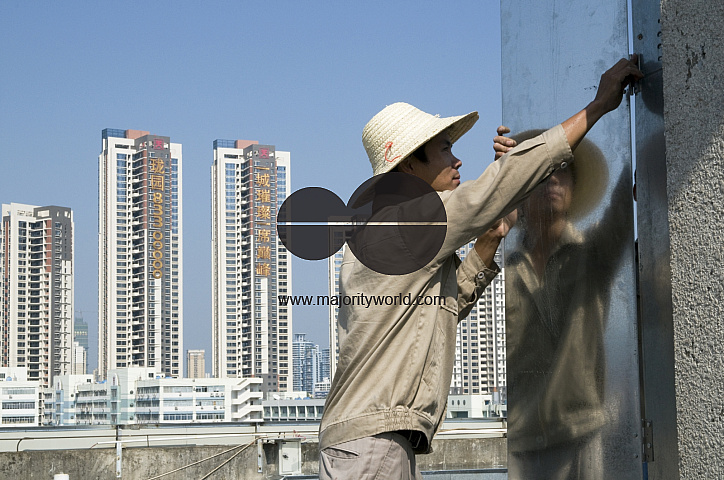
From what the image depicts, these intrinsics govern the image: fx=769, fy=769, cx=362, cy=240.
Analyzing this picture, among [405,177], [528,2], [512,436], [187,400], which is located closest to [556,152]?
[405,177]

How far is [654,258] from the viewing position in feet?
4.70

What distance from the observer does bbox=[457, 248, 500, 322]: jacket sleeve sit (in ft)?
5.40

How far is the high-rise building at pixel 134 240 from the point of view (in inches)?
2014

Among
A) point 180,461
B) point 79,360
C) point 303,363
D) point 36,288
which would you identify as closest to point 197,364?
point 79,360

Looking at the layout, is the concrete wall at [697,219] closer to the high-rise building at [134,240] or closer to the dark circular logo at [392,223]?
the dark circular logo at [392,223]

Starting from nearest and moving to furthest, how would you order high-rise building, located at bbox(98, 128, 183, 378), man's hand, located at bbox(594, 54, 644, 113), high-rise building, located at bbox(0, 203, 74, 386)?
man's hand, located at bbox(594, 54, 644, 113) < high-rise building, located at bbox(98, 128, 183, 378) < high-rise building, located at bbox(0, 203, 74, 386)

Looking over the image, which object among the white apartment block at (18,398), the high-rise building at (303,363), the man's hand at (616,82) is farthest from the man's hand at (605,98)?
the white apartment block at (18,398)

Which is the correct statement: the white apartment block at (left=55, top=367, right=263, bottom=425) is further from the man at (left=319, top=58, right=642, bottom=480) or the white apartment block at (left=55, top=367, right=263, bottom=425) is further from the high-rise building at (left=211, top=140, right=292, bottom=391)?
the man at (left=319, top=58, right=642, bottom=480)

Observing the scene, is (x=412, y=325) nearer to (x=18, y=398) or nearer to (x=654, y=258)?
(x=654, y=258)

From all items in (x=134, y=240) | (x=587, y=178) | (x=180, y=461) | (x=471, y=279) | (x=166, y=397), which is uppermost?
(x=134, y=240)

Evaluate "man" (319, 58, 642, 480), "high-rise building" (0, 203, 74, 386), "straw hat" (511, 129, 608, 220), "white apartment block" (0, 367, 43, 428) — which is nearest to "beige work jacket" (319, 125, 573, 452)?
"man" (319, 58, 642, 480)

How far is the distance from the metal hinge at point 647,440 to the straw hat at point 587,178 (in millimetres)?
441

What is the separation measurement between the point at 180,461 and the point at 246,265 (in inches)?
1554

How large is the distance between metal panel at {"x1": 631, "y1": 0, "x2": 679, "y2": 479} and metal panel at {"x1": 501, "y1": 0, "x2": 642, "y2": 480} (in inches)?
1.4
